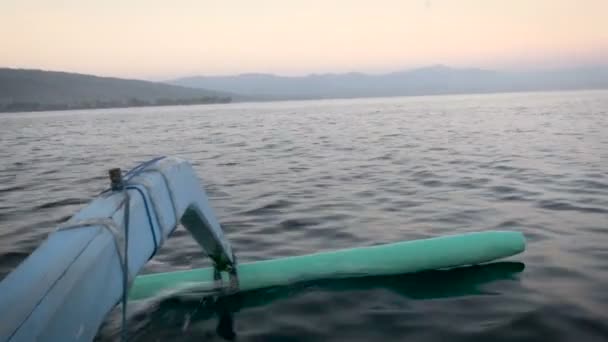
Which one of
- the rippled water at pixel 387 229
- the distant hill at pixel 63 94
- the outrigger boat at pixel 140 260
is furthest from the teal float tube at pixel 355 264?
the distant hill at pixel 63 94

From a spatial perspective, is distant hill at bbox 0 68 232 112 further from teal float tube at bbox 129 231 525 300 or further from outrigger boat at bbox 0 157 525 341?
outrigger boat at bbox 0 157 525 341

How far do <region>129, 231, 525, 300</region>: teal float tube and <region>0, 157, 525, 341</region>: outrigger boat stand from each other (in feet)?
0.04

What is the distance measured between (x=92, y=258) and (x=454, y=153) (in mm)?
18418

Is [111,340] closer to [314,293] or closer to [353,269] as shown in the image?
[314,293]

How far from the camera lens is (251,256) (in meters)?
7.46

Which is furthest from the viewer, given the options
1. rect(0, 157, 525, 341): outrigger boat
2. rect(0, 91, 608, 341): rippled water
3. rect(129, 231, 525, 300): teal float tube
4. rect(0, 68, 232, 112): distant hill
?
rect(0, 68, 232, 112): distant hill

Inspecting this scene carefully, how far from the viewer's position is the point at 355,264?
242 inches

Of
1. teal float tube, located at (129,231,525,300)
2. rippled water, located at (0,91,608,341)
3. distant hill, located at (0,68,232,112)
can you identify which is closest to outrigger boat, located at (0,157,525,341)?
teal float tube, located at (129,231,525,300)

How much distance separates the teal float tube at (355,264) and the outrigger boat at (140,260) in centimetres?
1

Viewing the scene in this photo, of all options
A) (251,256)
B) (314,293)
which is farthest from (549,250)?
(251,256)

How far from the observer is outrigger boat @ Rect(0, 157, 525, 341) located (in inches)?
97.0

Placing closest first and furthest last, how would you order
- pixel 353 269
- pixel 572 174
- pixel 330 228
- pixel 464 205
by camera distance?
pixel 353 269 < pixel 330 228 < pixel 464 205 < pixel 572 174

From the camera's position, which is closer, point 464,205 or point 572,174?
point 464,205

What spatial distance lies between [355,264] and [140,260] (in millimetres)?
3359
